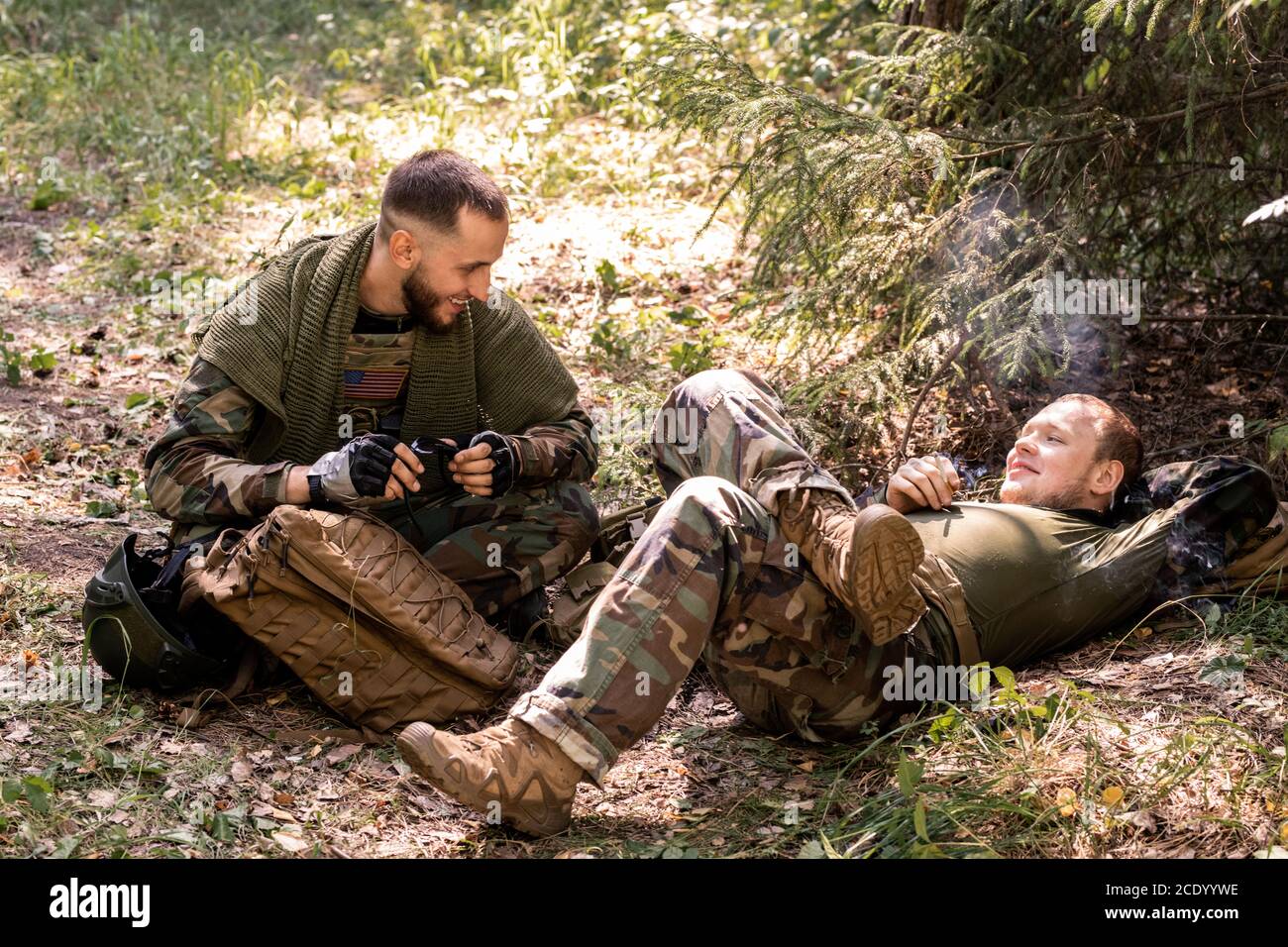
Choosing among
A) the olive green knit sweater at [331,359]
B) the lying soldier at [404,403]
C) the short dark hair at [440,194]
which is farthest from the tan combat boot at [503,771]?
the short dark hair at [440,194]

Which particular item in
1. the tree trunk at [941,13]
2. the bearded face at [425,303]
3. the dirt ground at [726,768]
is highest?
the tree trunk at [941,13]

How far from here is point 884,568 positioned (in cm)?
290

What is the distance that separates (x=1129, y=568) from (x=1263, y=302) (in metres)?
2.13

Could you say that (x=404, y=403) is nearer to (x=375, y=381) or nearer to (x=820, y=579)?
(x=375, y=381)

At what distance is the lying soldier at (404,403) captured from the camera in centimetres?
373

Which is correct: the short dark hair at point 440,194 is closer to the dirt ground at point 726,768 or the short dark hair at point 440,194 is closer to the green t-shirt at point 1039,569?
the dirt ground at point 726,768

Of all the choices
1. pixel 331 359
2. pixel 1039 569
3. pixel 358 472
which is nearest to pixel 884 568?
pixel 1039 569

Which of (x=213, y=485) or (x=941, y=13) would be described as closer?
(x=213, y=485)

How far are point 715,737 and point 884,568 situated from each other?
0.91 meters

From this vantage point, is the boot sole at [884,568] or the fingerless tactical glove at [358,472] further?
the fingerless tactical glove at [358,472]

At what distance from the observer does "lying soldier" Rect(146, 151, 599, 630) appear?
3730mm

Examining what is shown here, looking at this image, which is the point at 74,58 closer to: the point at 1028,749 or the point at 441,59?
the point at 441,59

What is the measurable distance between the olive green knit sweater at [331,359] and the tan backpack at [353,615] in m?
0.46

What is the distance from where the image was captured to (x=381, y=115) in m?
8.38
